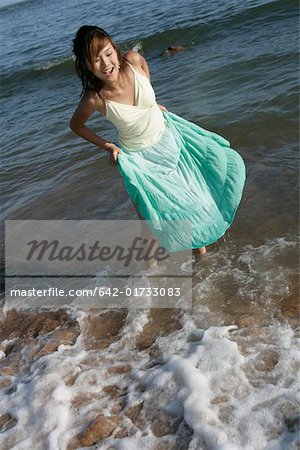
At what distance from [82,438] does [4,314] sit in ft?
5.57

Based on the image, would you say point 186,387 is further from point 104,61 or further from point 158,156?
point 104,61

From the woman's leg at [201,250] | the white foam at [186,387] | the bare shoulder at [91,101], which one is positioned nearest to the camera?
the white foam at [186,387]

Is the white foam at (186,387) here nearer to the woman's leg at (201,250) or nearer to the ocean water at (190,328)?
the ocean water at (190,328)

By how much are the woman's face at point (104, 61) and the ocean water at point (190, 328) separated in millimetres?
1766

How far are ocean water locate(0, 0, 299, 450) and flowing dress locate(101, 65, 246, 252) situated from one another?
47 centimetres

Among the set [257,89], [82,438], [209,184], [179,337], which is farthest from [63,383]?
[257,89]

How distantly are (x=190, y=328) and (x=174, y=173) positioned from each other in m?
1.19

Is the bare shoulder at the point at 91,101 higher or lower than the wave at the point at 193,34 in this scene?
higher

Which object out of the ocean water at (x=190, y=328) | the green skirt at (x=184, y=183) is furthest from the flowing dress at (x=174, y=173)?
the ocean water at (x=190, y=328)

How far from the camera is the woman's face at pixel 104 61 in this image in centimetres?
310

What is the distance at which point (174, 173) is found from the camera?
3756mm

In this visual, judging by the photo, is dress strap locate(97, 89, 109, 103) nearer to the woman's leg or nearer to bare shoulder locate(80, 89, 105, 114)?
bare shoulder locate(80, 89, 105, 114)

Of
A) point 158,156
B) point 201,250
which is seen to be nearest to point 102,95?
point 158,156

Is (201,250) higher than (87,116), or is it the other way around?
(87,116)
